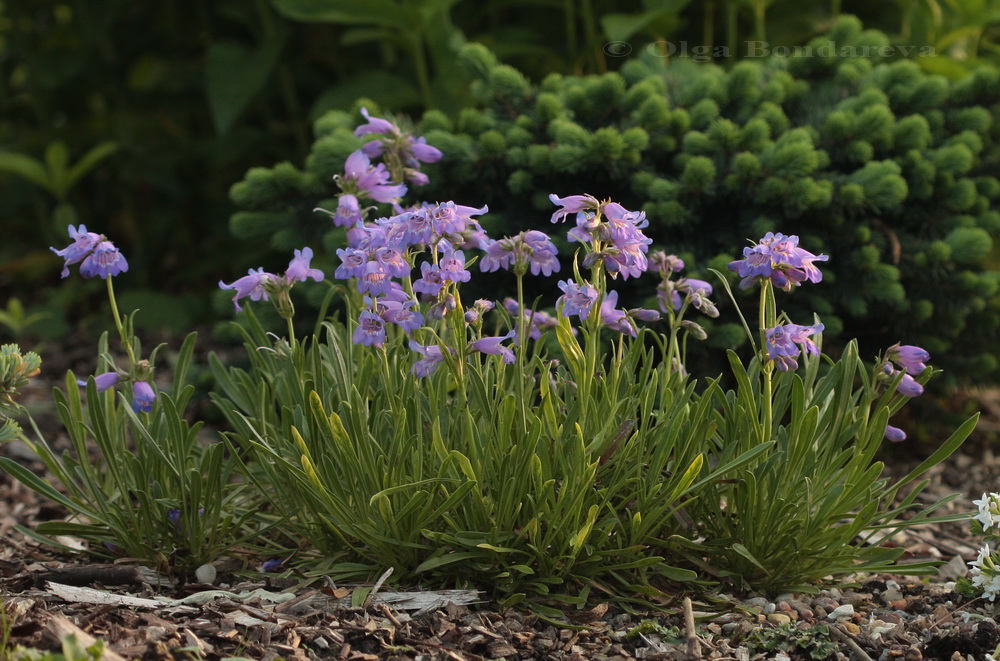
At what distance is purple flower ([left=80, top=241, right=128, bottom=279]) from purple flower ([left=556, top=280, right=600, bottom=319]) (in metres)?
0.93

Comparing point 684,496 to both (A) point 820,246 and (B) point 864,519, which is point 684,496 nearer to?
(B) point 864,519

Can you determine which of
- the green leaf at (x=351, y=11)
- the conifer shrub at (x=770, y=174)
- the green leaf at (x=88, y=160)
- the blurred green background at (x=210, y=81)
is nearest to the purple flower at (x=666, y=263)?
the conifer shrub at (x=770, y=174)

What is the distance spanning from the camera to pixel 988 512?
6.90 ft

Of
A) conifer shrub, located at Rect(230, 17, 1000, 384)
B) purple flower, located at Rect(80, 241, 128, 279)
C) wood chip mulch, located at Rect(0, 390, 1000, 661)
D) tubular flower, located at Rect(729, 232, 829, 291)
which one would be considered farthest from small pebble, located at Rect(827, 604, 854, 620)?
purple flower, located at Rect(80, 241, 128, 279)

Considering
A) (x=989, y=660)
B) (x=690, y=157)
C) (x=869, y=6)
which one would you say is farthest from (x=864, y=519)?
(x=869, y=6)

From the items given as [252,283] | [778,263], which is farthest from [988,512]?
[252,283]

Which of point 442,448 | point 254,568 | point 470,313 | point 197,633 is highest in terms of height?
point 470,313

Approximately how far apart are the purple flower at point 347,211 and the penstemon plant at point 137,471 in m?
0.47

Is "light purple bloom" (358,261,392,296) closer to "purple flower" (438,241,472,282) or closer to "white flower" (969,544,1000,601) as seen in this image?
"purple flower" (438,241,472,282)

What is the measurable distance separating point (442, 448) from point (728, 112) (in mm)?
1797

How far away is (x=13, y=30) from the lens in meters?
5.22

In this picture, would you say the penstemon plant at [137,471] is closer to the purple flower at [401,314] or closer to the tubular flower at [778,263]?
the purple flower at [401,314]

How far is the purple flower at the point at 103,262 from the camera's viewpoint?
83.4 inches

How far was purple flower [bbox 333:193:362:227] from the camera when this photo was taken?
2195mm
